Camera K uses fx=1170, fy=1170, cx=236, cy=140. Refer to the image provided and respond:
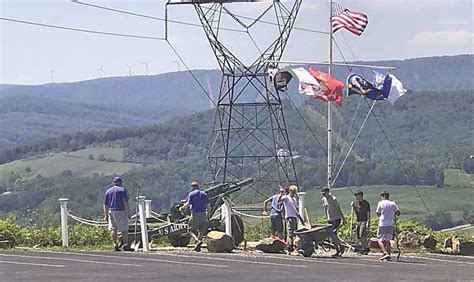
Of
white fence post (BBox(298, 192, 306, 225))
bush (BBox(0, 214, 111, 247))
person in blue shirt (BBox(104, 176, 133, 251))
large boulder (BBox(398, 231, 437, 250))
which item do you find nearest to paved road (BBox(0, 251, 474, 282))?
person in blue shirt (BBox(104, 176, 133, 251))

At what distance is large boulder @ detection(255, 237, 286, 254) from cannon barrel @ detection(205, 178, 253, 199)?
3104 mm

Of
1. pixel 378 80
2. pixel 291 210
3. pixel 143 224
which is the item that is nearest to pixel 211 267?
pixel 143 224

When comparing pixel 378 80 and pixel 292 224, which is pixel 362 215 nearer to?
pixel 292 224

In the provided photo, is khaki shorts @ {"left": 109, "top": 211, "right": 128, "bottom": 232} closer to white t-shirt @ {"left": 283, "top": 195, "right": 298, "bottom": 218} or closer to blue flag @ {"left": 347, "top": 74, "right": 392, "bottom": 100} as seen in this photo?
white t-shirt @ {"left": 283, "top": 195, "right": 298, "bottom": 218}

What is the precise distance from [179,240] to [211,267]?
6091mm

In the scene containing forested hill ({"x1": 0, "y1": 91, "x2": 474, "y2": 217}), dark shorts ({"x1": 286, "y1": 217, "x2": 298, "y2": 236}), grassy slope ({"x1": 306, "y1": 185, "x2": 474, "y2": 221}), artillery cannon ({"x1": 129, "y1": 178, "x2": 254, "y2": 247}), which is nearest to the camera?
dark shorts ({"x1": 286, "y1": 217, "x2": 298, "y2": 236})

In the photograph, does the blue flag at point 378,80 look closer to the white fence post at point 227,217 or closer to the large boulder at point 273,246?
the white fence post at point 227,217

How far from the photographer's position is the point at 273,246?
971 inches

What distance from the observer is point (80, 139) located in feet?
442

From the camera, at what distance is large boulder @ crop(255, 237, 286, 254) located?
80.9 ft

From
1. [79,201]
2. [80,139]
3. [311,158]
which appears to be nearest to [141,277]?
[79,201]

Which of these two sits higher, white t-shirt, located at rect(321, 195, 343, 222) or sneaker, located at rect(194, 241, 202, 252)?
white t-shirt, located at rect(321, 195, 343, 222)

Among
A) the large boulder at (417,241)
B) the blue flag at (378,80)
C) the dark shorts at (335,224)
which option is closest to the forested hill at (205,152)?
the blue flag at (378,80)

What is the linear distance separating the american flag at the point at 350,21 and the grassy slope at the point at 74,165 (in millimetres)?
76898
